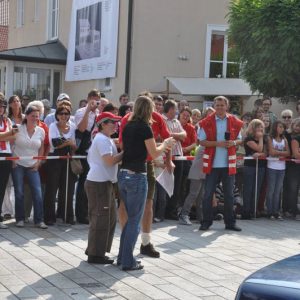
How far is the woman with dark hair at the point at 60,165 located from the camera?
983 centimetres

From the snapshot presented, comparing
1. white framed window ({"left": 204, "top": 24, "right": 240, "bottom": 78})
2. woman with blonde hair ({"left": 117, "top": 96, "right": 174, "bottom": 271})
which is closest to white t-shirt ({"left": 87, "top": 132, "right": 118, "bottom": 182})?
woman with blonde hair ({"left": 117, "top": 96, "right": 174, "bottom": 271})

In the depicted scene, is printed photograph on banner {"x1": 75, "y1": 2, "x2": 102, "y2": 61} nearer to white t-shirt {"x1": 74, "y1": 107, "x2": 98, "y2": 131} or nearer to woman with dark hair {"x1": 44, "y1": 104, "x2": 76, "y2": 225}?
white t-shirt {"x1": 74, "y1": 107, "x2": 98, "y2": 131}

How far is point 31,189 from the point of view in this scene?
379 inches

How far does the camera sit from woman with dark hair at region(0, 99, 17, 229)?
9.36 m

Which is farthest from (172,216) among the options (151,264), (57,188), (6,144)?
(151,264)

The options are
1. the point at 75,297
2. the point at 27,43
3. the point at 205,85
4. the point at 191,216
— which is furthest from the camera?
the point at 27,43

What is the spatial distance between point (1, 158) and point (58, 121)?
107 cm

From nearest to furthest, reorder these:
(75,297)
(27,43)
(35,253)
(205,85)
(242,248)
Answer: (75,297), (35,253), (242,248), (205,85), (27,43)

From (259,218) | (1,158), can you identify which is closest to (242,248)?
(259,218)

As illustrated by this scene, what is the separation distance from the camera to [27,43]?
30.6m

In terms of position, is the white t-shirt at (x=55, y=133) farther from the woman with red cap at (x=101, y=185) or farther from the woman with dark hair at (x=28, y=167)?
the woman with red cap at (x=101, y=185)

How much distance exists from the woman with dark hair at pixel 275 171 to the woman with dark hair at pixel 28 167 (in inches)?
163

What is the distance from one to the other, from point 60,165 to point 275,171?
3891 mm

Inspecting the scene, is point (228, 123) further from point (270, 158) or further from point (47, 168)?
point (47, 168)
